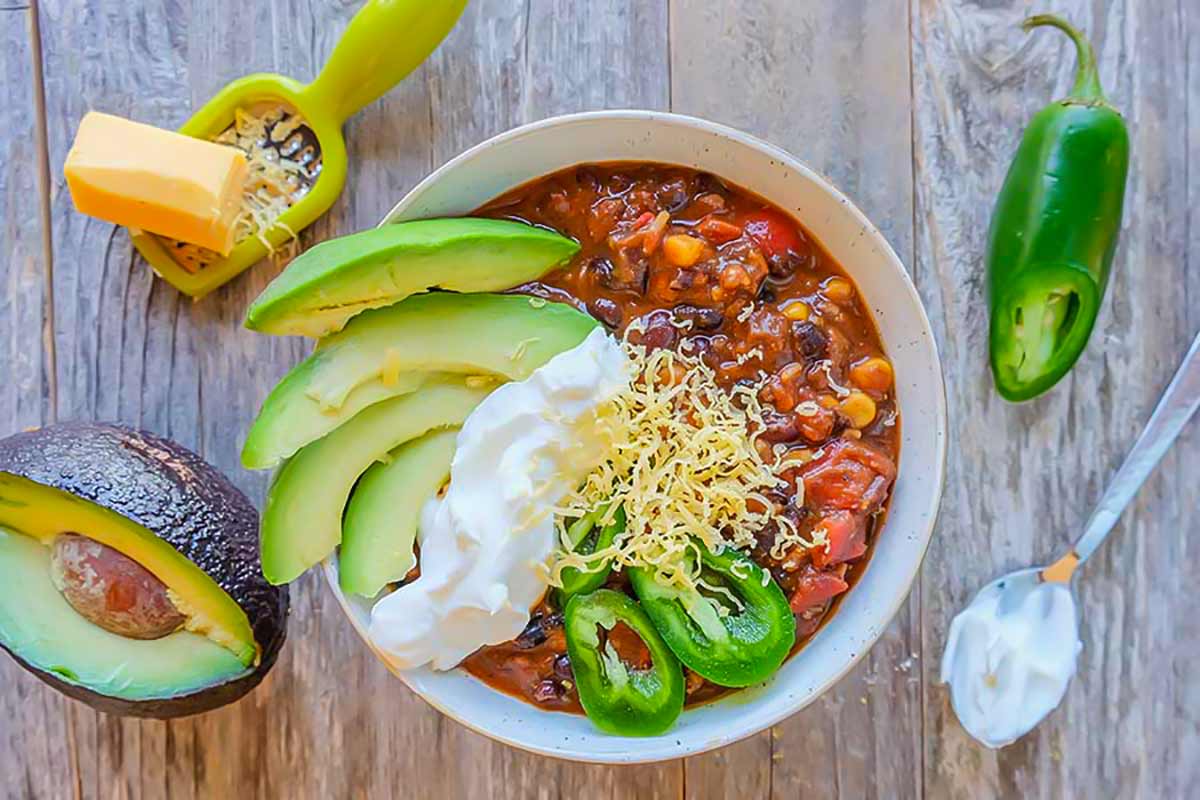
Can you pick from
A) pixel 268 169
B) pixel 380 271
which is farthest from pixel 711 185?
pixel 268 169

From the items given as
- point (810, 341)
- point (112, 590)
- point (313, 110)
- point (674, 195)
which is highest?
point (313, 110)


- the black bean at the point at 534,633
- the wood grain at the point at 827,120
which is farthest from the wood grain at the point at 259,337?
the black bean at the point at 534,633

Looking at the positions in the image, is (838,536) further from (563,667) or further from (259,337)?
(259,337)

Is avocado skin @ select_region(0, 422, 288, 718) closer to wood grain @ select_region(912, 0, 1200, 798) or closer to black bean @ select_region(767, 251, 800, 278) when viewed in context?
black bean @ select_region(767, 251, 800, 278)

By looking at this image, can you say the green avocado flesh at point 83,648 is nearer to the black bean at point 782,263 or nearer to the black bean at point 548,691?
the black bean at point 548,691

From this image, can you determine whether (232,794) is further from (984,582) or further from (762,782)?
(984,582)

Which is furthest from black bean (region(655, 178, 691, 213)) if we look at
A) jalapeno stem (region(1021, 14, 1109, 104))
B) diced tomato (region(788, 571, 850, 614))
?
jalapeno stem (region(1021, 14, 1109, 104))
